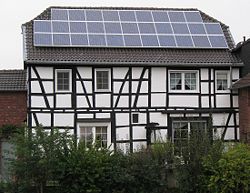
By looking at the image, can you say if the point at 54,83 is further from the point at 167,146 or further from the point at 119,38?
the point at 167,146

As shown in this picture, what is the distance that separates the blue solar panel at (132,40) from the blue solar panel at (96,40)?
1.03 metres

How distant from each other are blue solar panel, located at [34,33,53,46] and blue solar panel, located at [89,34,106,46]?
1.81 m

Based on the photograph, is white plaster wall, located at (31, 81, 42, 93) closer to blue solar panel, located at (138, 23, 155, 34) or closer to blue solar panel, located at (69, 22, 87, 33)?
blue solar panel, located at (69, 22, 87, 33)

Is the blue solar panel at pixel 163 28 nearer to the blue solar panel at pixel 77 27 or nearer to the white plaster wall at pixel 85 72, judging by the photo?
the blue solar panel at pixel 77 27

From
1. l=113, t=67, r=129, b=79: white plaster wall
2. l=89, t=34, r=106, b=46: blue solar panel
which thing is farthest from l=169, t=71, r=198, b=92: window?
l=89, t=34, r=106, b=46: blue solar panel

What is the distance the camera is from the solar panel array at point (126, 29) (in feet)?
80.4

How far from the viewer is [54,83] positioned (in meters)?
23.4

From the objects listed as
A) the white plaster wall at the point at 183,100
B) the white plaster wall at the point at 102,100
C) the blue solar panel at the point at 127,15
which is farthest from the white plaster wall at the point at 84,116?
the blue solar panel at the point at 127,15

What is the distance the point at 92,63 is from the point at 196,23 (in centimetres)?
615

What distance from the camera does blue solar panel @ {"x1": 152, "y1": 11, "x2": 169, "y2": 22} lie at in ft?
86.9

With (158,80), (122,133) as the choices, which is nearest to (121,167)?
(122,133)

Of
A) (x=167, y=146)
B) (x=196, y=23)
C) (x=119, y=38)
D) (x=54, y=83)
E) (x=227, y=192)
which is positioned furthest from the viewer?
(x=196, y=23)

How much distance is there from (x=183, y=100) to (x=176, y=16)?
15.8 ft

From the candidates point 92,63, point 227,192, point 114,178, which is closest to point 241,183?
point 227,192
